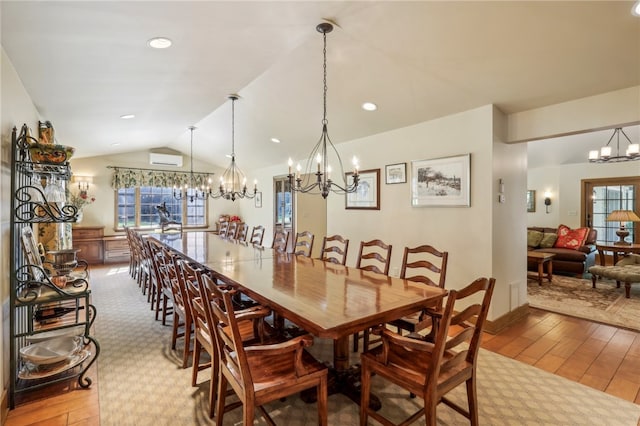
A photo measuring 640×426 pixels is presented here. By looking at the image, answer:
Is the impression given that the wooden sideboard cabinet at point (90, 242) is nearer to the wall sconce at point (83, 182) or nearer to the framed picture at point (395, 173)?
the wall sconce at point (83, 182)

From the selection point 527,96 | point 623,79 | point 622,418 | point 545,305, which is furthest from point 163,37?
point 545,305

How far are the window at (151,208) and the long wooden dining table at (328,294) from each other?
19.6 ft

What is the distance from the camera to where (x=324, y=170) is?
2.92 metres

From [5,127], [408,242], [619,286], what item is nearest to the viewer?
[5,127]

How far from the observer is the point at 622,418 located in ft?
6.61

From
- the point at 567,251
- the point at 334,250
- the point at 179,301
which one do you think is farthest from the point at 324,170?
the point at 567,251

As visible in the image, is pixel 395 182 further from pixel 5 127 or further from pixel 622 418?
pixel 5 127

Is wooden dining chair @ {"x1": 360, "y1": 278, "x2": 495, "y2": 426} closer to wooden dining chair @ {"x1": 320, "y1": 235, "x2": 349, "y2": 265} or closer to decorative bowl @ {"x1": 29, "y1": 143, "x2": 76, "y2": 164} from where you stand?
wooden dining chair @ {"x1": 320, "y1": 235, "x2": 349, "y2": 265}

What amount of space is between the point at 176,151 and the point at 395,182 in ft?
22.1

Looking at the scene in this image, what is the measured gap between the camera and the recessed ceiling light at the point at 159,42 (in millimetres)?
2199

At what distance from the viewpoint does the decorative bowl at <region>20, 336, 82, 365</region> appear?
2260 millimetres

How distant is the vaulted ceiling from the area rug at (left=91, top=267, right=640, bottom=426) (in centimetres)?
242

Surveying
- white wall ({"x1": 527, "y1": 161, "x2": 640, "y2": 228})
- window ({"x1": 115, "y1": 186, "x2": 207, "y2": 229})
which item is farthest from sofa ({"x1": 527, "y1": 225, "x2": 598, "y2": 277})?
window ({"x1": 115, "y1": 186, "x2": 207, "y2": 229})

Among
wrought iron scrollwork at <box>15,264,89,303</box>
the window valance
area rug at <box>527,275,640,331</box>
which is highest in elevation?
the window valance
